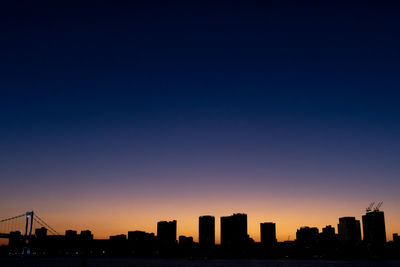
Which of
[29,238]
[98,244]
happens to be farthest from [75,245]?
[29,238]

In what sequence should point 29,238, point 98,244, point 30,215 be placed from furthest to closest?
point 30,215
point 29,238
point 98,244

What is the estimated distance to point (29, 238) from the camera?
512 feet

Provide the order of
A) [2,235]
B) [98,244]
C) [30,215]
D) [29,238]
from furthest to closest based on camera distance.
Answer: [30,215], [29,238], [2,235], [98,244]

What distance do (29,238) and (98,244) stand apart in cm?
7635

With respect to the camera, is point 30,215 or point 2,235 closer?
point 2,235

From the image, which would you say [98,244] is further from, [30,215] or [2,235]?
[30,215]

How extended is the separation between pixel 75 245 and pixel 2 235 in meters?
30.7

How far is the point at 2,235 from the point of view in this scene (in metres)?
122

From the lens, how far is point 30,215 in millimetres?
171125

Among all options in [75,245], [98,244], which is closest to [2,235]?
[75,245]

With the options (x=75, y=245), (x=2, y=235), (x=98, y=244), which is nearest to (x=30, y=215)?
(x=2, y=235)

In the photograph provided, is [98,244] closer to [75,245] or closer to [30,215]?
[75,245]

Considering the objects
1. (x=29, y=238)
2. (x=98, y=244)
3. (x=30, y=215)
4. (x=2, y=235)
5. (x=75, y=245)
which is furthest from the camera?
(x=30, y=215)

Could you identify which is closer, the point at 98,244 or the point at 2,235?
the point at 98,244
